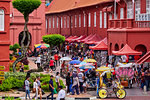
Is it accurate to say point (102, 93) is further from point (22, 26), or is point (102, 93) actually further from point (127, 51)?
point (22, 26)

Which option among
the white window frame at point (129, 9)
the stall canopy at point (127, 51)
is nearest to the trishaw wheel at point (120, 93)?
the stall canopy at point (127, 51)

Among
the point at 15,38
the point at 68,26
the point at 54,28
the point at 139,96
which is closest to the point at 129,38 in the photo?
the point at 139,96

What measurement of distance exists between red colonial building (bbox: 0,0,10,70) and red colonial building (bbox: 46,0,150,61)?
836cm

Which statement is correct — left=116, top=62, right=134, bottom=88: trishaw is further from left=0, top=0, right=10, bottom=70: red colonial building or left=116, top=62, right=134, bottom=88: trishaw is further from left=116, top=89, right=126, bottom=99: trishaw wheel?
left=0, top=0, right=10, bottom=70: red colonial building

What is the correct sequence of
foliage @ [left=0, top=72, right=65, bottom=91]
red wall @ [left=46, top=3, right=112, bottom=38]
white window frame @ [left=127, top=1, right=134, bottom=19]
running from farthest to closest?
red wall @ [left=46, top=3, right=112, bottom=38] < white window frame @ [left=127, top=1, right=134, bottom=19] < foliage @ [left=0, top=72, right=65, bottom=91]

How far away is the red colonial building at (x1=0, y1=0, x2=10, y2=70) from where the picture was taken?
3512 centimetres

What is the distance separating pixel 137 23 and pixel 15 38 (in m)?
31.0

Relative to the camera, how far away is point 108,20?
46.6 metres

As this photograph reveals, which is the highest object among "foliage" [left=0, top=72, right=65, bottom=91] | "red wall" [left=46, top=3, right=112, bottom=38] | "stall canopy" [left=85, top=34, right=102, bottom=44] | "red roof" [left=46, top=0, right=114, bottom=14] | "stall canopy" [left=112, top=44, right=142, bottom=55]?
"red roof" [left=46, top=0, right=114, bottom=14]

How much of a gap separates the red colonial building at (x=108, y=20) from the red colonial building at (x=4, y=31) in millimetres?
8359

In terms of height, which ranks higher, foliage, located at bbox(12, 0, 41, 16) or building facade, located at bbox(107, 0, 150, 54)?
foliage, located at bbox(12, 0, 41, 16)

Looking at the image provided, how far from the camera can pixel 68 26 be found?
70.8 metres

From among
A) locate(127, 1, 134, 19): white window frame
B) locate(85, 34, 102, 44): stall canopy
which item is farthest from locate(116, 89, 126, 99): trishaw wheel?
locate(85, 34, 102, 44): stall canopy

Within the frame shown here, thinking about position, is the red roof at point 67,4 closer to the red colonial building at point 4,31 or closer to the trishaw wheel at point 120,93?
the red colonial building at point 4,31
